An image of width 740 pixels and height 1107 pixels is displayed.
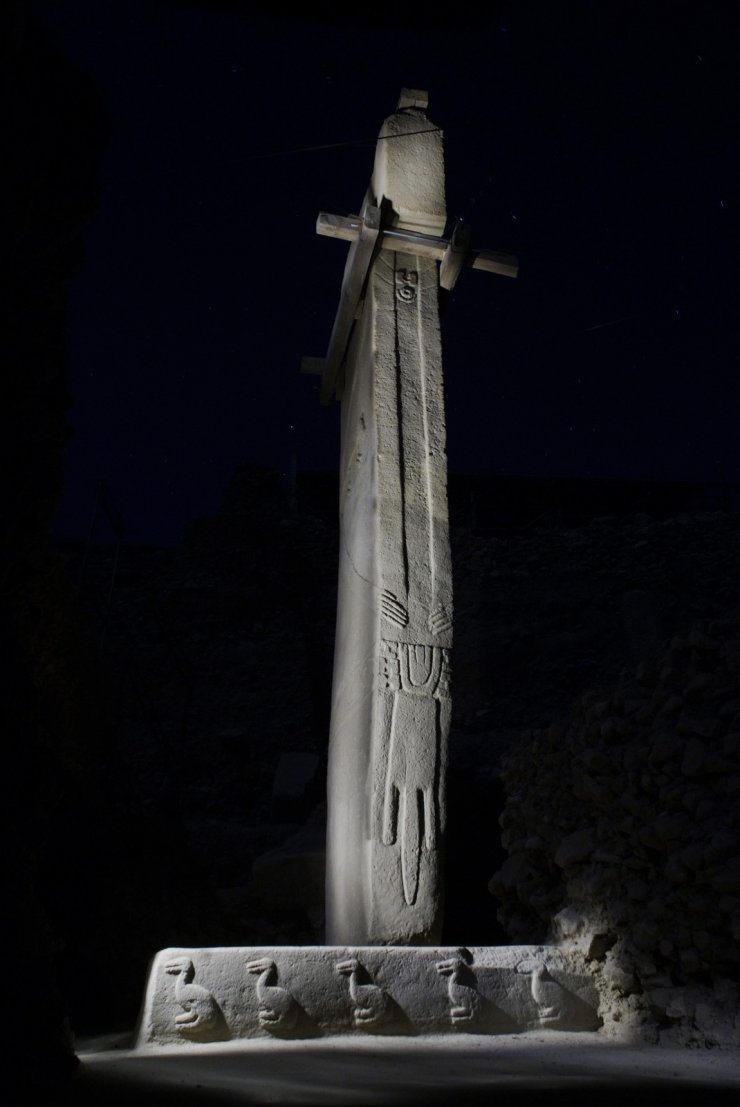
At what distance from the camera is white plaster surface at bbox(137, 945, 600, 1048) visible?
11.6 feet

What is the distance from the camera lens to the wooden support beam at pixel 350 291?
555 cm

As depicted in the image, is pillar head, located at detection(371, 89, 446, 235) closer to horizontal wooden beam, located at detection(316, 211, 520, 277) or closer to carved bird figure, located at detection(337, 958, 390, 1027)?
horizontal wooden beam, located at detection(316, 211, 520, 277)

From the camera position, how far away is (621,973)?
12.7 feet

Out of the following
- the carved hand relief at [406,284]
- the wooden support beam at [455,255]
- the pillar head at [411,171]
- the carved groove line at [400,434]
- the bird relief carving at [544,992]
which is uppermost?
the pillar head at [411,171]

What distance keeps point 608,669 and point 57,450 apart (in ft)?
27.5

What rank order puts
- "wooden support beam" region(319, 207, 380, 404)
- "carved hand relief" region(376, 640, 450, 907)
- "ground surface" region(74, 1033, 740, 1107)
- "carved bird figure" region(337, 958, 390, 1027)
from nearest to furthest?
"ground surface" region(74, 1033, 740, 1107), "carved bird figure" region(337, 958, 390, 1027), "carved hand relief" region(376, 640, 450, 907), "wooden support beam" region(319, 207, 380, 404)

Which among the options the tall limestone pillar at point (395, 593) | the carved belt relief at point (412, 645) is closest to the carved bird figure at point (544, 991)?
the tall limestone pillar at point (395, 593)

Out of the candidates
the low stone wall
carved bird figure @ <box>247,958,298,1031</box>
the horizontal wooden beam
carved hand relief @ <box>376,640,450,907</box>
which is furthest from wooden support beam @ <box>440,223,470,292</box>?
carved bird figure @ <box>247,958,298,1031</box>

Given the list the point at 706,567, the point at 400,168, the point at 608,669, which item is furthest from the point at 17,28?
the point at 706,567

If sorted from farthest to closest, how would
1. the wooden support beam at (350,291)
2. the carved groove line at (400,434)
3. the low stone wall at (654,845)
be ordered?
the wooden support beam at (350,291)
the carved groove line at (400,434)
the low stone wall at (654,845)

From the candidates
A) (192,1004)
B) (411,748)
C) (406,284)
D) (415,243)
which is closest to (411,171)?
(415,243)

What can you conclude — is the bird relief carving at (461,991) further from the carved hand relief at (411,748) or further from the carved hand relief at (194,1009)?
the carved hand relief at (194,1009)

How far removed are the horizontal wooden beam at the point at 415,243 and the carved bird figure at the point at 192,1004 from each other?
446 cm

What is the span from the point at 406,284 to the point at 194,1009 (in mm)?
4379
